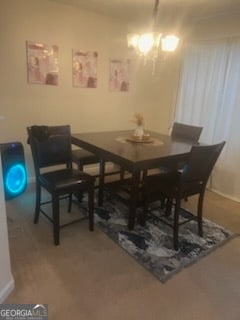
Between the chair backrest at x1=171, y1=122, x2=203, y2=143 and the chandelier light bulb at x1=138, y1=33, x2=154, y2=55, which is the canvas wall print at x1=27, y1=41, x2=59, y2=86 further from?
the chair backrest at x1=171, y1=122, x2=203, y2=143

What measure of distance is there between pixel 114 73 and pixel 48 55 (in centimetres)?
106

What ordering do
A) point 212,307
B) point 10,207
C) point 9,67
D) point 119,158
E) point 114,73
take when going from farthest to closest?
point 114,73 → point 9,67 → point 10,207 → point 119,158 → point 212,307

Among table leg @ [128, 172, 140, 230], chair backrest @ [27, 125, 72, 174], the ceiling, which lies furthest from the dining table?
the ceiling

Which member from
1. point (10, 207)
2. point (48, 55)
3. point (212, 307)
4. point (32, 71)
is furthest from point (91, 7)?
point (212, 307)

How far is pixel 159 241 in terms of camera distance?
7.75 feet

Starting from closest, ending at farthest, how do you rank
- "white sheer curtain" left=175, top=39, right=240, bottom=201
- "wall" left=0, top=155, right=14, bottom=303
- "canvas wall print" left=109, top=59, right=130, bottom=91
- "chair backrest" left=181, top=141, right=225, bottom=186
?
"wall" left=0, top=155, right=14, bottom=303, "chair backrest" left=181, top=141, right=225, bottom=186, "white sheer curtain" left=175, top=39, right=240, bottom=201, "canvas wall print" left=109, top=59, right=130, bottom=91

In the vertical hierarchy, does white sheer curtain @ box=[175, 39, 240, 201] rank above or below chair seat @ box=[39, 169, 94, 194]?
above

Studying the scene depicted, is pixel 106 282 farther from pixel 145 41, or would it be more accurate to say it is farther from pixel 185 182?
pixel 145 41

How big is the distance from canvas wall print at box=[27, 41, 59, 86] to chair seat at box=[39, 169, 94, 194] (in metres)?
1.51

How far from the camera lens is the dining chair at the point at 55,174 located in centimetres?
219

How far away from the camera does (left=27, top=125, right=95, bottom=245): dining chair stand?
86.3 inches

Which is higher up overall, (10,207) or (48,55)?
(48,55)

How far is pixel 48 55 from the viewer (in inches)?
128

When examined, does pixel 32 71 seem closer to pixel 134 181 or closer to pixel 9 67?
pixel 9 67
